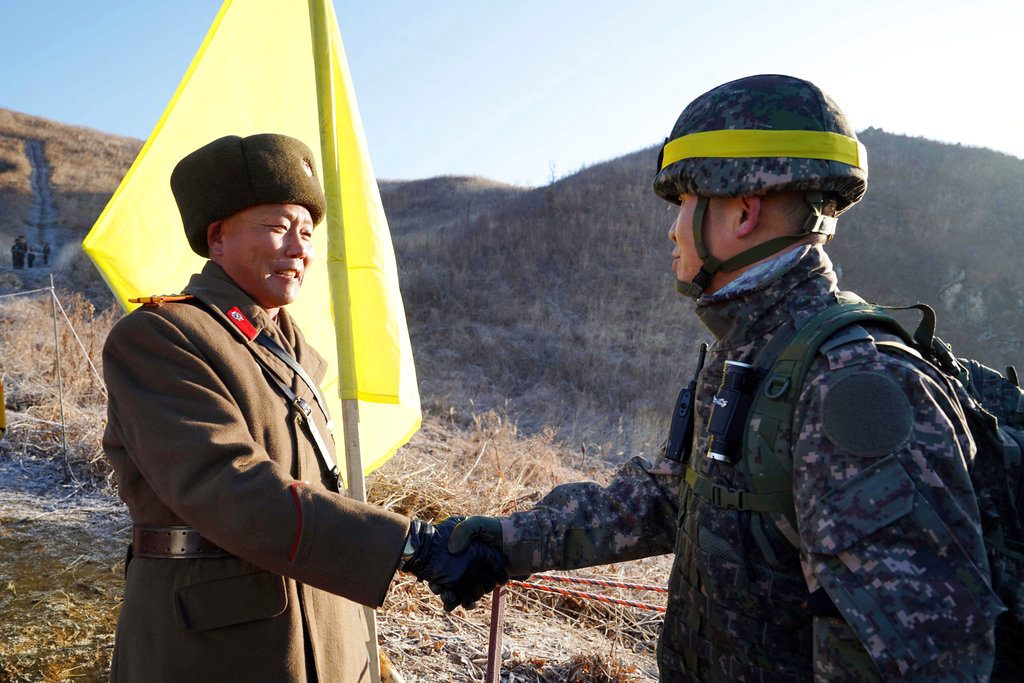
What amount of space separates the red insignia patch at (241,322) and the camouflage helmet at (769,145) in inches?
51.2

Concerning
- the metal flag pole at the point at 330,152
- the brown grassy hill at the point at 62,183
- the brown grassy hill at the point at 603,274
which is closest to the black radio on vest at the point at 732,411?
the metal flag pole at the point at 330,152

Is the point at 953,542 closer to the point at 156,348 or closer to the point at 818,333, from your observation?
the point at 818,333

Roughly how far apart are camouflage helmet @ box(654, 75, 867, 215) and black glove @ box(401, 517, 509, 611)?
50.6 inches

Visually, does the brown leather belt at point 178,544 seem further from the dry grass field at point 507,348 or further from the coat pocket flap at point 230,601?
the dry grass field at point 507,348

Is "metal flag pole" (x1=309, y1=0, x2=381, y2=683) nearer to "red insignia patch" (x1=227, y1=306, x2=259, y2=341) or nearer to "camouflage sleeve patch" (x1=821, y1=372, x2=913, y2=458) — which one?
"red insignia patch" (x1=227, y1=306, x2=259, y2=341)

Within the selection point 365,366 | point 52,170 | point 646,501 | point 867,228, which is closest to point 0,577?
point 365,366

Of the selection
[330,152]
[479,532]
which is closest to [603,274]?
[330,152]

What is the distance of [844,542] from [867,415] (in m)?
0.26

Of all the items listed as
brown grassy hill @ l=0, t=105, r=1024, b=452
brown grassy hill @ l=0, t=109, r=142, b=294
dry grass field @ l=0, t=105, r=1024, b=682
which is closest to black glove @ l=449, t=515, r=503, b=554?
dry grass field @ l=0, t=105, r=1024, b=682

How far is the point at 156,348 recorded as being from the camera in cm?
178

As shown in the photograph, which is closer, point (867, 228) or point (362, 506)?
point (362, 506)

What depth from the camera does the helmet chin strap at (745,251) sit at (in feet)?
6.10

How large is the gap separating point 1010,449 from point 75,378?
8149mm

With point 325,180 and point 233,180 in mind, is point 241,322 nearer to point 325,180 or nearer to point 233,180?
point 233,180
